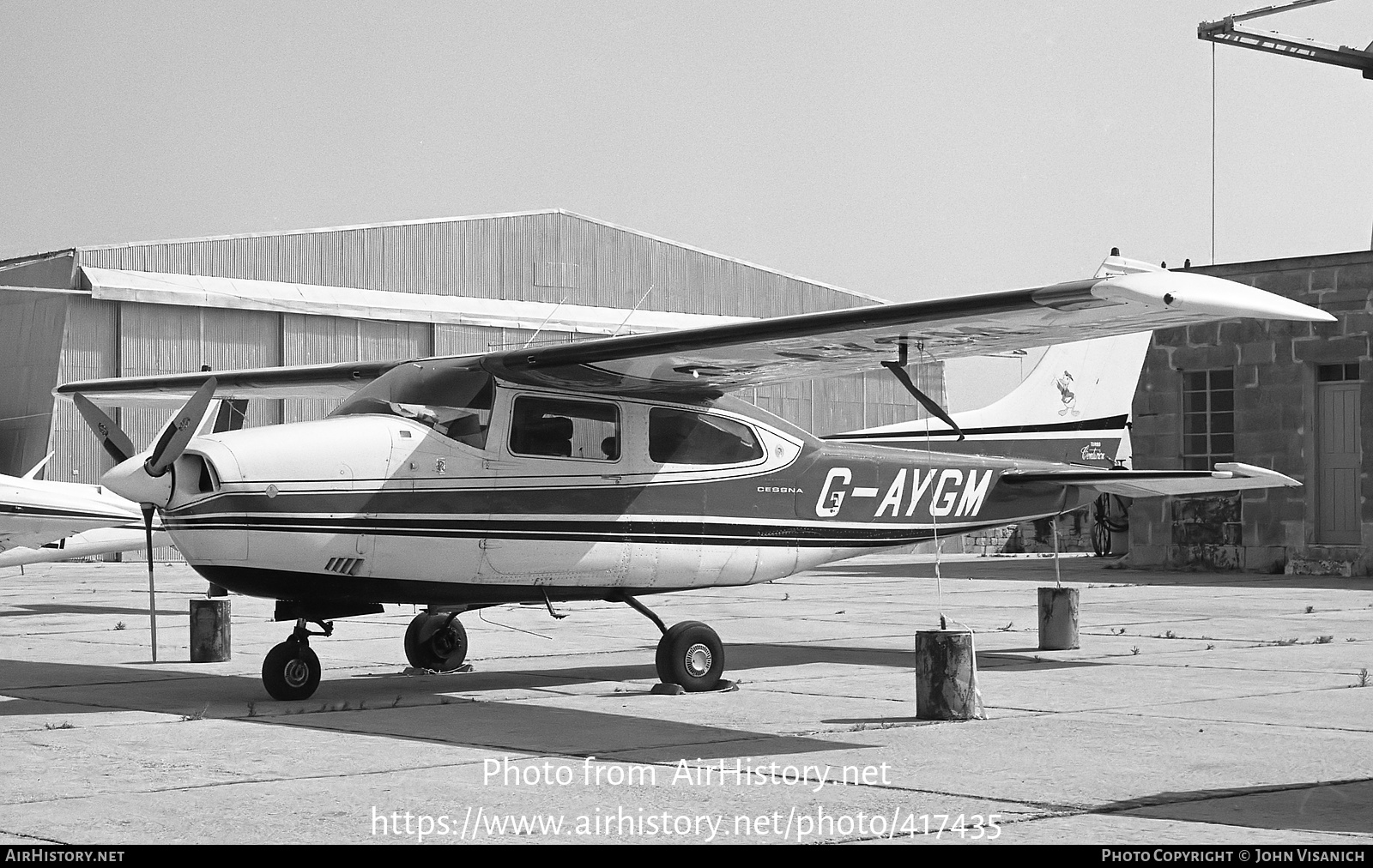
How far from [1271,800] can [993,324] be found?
146 inches

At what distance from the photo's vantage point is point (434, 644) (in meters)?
12.2

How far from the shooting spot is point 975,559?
3488 cm

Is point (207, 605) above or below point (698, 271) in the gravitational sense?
below

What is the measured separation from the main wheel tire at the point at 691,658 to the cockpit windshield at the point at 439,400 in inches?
79.5

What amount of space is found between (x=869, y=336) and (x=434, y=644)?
4.82 meters

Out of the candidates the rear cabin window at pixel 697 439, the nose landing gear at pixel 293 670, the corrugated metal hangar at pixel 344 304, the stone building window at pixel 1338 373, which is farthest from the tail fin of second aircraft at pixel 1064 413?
the corrugated metal hangar at pixel 344 304

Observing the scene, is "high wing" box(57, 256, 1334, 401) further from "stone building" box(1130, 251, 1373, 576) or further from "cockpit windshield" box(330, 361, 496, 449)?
"stone building" box(1130, 251, 1373, 576)

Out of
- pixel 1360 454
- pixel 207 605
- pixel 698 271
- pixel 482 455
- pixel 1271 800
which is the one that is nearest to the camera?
pixel 1271 800

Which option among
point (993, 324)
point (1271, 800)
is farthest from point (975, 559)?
point (1271, 800)

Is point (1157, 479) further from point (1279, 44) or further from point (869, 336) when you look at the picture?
point (1279, 44)

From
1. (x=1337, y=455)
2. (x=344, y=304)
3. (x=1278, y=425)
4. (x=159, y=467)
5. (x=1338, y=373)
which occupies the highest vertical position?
(x=344, y=304)

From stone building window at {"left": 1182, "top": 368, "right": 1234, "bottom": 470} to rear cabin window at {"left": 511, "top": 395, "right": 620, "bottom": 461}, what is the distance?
18.7 metres

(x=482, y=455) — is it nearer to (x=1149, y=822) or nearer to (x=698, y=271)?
(x=1149, y=822)

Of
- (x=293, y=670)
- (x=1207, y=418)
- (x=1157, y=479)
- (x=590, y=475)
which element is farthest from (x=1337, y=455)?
(x=293, y=670)
